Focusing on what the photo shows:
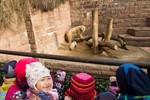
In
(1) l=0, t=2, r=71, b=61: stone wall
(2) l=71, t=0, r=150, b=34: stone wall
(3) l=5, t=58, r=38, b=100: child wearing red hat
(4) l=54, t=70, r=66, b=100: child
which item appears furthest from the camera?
(2) l=71, t=0, r=150, b=34: stone wall

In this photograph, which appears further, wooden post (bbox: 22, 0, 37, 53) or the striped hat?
wooden post (bbox: 22, 0, 37, 53)

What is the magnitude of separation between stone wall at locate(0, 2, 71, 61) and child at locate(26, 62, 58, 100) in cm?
359

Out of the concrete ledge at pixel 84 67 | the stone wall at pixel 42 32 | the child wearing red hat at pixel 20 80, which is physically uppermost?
the child wearing red hat at pixel 20 80

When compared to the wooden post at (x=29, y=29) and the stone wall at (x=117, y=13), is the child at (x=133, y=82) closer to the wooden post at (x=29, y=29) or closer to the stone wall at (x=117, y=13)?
the wooden post at (x=29, y=29)

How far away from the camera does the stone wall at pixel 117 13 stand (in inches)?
330

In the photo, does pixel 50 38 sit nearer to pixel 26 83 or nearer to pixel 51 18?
pixel 51 18

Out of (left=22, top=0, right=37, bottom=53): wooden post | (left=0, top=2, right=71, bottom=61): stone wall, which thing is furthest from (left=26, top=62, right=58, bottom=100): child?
(left=22, top=0, right=37, bottom=53): wooden post

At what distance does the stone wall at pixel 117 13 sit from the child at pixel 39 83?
268 inches

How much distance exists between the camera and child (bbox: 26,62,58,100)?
1.99 metres

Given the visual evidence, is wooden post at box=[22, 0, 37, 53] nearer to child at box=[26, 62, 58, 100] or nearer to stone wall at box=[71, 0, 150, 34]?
stone wall at box=[71, 0, 150, 34]

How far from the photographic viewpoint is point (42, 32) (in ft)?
23.2

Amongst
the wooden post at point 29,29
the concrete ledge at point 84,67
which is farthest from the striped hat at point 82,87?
the wooden post at point 29,29

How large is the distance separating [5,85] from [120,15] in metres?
6.48

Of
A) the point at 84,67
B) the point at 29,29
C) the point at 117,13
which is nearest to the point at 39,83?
the point at 84,67
